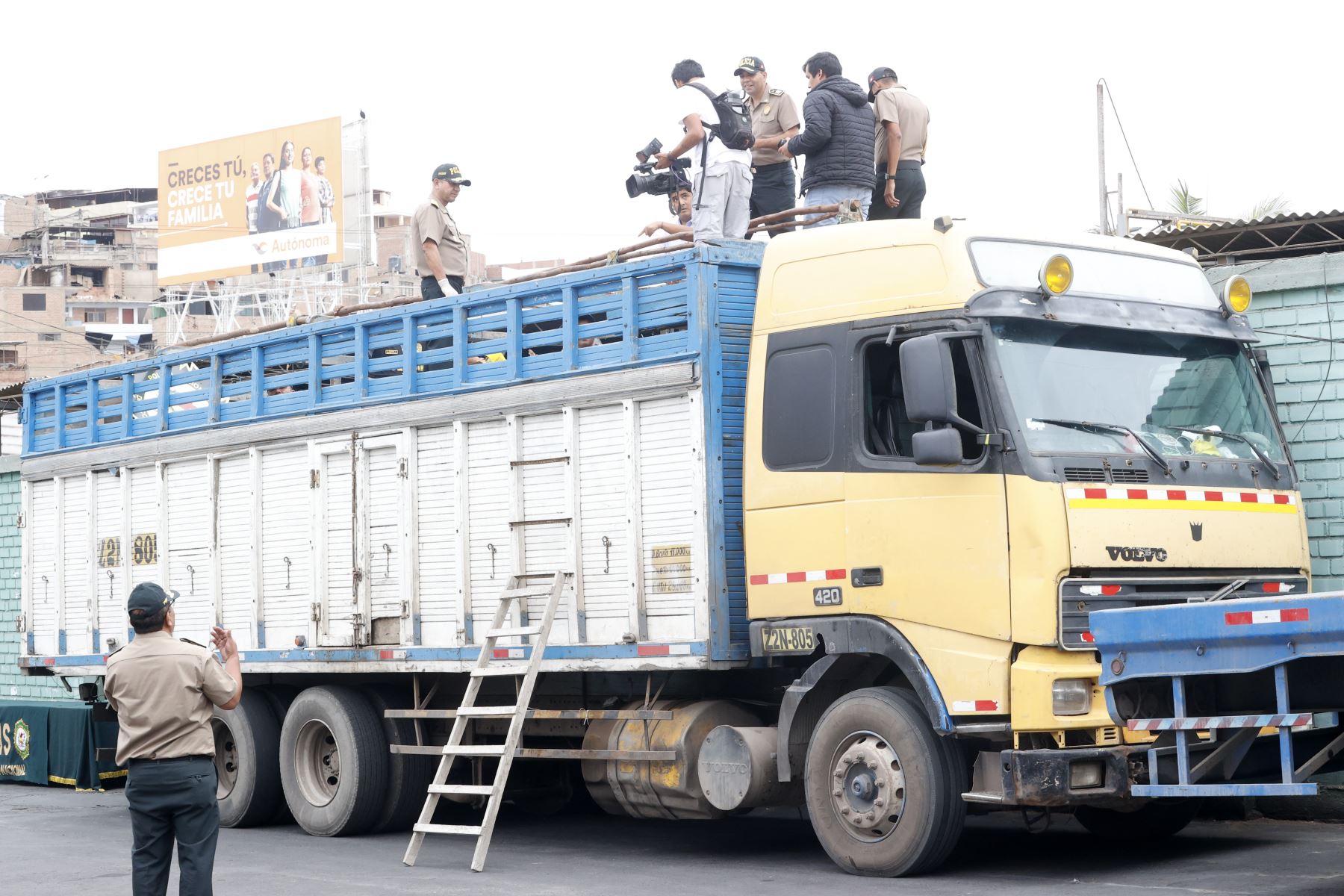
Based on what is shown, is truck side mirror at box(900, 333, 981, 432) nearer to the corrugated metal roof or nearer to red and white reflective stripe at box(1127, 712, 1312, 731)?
red and white reflective stripe at box(1127, 712, 1312, 731)

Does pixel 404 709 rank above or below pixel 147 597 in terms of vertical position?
below

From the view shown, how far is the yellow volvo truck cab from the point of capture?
27.2ft

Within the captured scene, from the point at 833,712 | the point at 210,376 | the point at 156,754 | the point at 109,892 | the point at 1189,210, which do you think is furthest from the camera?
the point at 1189,210

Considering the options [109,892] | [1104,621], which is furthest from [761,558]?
[109,892]

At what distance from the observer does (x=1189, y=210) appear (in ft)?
101

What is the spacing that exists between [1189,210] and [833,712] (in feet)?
79.0

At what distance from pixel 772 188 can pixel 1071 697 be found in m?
5.03

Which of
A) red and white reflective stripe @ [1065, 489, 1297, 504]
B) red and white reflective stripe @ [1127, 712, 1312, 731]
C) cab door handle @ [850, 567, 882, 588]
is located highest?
red and white reflective stripe @ [1065, 489, 1297, 504]

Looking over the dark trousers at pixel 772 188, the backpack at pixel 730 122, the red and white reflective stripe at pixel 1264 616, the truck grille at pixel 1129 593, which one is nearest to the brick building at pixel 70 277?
the dark trousers at pixel 772 188

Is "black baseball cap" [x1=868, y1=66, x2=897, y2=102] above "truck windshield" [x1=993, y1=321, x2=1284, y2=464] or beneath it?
above

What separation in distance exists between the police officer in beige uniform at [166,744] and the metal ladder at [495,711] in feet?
8.66

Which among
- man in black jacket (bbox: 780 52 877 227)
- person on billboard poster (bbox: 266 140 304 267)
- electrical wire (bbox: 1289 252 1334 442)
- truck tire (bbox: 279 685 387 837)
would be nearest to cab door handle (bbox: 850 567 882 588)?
man in black jacket (bbox: 780 52 877 227)

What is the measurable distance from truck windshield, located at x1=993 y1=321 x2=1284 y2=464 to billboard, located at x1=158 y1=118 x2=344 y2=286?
48034mm

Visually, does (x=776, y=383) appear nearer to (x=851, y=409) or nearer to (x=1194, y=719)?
(x=851, y=409)
